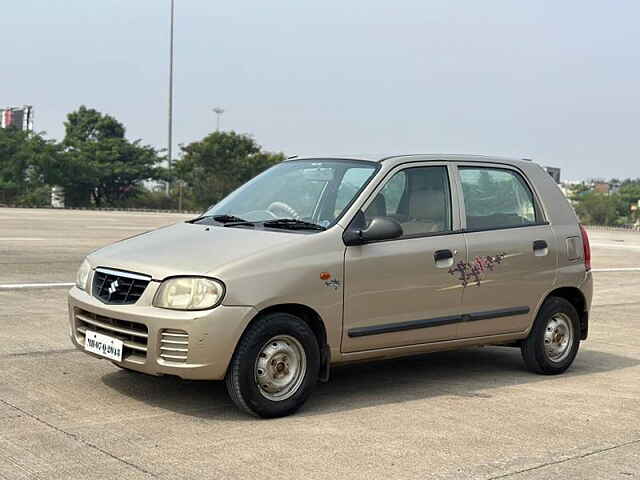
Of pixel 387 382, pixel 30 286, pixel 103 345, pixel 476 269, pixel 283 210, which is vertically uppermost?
pixel 283 210

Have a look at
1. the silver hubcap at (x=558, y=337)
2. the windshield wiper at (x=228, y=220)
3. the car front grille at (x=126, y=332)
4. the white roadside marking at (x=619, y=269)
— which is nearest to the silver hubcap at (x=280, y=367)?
the car front grille at (x=126, y=332)

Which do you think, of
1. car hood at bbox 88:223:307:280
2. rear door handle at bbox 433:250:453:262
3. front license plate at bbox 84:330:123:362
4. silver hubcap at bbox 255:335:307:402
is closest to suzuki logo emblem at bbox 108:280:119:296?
car hood at bbox 88:223:307:280

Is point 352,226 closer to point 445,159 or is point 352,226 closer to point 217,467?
point 445,159

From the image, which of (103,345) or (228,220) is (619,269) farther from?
(103,345)

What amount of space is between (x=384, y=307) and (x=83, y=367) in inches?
95.6

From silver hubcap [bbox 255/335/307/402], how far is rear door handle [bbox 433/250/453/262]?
1346 mm

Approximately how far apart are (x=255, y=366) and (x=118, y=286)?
1.02 m

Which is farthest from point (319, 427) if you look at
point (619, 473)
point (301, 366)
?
point (619, 473)

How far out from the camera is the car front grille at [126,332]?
19.4 ft

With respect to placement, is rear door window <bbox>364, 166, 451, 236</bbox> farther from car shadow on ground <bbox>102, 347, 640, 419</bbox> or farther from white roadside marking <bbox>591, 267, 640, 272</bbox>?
white roadside marking <bbox>591, 267, 640, 272</bbox>

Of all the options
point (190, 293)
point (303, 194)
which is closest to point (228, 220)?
point (303, 194)

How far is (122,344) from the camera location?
6012 mm

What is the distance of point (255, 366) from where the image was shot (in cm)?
595

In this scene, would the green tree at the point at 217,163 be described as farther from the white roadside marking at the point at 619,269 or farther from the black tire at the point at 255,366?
the black tire at the point at 255,366
